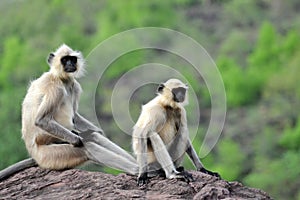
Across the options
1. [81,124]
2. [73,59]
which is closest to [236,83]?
[81,124]

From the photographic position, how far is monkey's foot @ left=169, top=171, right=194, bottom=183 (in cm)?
782

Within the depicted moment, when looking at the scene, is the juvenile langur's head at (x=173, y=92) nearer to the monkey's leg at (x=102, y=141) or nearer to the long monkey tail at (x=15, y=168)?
the monkey's leg at (x=102, y=141)

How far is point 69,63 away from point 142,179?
1553 millimetres

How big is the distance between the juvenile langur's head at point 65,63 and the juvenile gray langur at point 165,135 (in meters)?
0.83

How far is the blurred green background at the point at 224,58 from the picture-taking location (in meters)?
43.4

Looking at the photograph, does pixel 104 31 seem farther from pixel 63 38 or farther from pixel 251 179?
pixel 251 179

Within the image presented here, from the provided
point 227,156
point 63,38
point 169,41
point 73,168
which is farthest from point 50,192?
point 63,38

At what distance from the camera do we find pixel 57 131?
860 centimetres

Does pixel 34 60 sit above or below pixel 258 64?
below

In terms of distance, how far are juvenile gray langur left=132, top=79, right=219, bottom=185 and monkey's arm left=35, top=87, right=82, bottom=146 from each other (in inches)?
22.7

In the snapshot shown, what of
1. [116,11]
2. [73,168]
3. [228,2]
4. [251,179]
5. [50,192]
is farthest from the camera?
[116,11]

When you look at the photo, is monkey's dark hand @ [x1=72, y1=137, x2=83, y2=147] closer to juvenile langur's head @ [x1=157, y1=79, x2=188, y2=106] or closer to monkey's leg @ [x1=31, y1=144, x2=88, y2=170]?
monkey's leg @ [x1=31, y1=144, x2=88, y2=170]

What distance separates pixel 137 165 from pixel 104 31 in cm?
5737

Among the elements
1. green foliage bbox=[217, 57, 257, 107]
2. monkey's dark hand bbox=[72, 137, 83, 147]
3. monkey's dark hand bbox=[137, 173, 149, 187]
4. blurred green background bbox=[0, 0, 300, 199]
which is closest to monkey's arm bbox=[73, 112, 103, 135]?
monkey's dark hand bbox=[72, 137, 83, 147]
